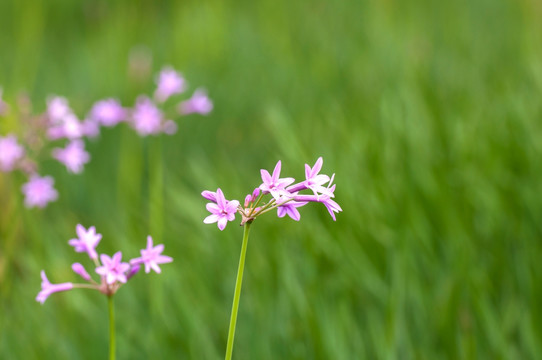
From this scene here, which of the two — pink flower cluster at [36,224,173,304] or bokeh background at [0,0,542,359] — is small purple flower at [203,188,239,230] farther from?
bokeh background at [0,0,542,359]

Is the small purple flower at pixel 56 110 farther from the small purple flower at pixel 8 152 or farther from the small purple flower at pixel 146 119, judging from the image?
the small purple flower at pixel 146 119

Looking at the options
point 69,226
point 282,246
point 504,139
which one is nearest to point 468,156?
point 504,139

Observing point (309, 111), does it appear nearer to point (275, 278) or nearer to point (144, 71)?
point (144, 71)

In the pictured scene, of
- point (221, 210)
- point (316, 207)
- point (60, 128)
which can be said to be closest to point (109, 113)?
point (60, 128)

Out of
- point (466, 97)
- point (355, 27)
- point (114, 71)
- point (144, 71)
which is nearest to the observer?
point (466, 97)

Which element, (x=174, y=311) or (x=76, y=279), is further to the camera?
(x=76, y=279)
